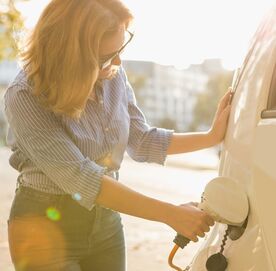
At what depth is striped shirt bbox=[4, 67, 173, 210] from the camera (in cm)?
191

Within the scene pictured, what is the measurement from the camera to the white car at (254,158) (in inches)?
56.2

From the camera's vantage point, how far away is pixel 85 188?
6.19 ft

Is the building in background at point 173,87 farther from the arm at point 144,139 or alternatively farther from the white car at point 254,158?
the white car at point 254,158

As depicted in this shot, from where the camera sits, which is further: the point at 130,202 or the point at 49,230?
the point at 49,230

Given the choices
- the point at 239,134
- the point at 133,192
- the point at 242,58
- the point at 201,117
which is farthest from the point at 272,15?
the point at 201,117

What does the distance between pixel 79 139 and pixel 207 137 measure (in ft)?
1.58

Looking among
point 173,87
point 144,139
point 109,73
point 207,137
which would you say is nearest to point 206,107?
point 173,87

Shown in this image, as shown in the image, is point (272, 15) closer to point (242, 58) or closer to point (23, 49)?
point (242, 58)

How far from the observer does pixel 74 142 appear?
2080mm

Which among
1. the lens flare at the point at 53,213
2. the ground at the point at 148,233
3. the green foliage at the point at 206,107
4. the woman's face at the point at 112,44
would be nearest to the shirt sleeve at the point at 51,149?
the lens flare at the point at 53,213

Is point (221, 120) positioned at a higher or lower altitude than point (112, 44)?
lower

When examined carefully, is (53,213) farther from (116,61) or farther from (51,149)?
(116,61)

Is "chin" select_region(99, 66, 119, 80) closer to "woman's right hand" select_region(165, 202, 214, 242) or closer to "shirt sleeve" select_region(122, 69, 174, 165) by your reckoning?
"shirt sleeve" select_region(122, 69, 174, 165)

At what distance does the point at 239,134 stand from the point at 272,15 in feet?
1.18
